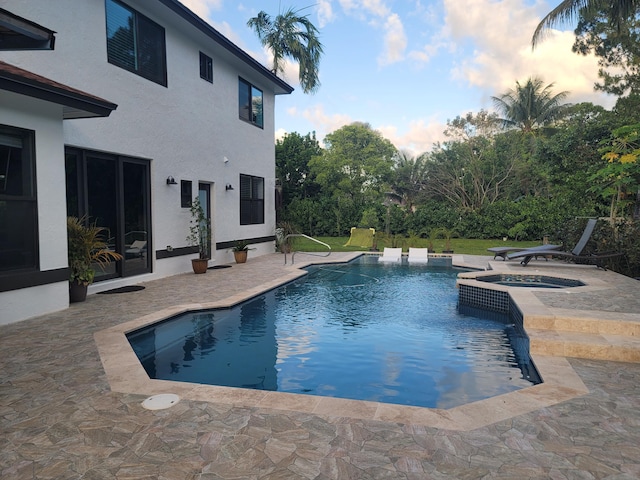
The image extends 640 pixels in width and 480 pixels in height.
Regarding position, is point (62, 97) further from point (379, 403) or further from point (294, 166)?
point (294, 166)

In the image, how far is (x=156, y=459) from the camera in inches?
120

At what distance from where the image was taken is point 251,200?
55.0 feet

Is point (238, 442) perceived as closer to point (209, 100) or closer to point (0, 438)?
point (0, 438)

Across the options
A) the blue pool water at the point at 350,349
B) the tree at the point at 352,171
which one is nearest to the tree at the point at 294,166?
the tree at the point at 352,171

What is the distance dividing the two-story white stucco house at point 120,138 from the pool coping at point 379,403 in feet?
10.4

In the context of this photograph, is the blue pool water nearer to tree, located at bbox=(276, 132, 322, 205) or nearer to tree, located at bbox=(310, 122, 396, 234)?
tree, located at bbox=(310, 122, 396, 234)

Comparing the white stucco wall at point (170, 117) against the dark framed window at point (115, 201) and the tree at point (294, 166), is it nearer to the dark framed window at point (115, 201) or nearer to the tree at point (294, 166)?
the dark framed window at point (115, 201)

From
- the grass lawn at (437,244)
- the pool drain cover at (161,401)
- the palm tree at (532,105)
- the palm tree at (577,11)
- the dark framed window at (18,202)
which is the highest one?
the palm tree at (532,105)

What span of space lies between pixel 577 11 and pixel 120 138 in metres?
16.2

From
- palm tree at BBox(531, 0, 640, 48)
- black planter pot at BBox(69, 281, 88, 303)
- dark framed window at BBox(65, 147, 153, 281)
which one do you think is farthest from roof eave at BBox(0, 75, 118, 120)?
palm tree at BBox(531, 0, 640, 48)

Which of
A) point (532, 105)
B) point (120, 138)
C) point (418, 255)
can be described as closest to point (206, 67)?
point (120, 138)

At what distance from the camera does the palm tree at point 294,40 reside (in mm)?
22578

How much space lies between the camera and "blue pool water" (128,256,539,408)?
16.3 feet

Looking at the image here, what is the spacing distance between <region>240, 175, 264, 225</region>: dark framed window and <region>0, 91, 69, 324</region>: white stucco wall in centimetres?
866
